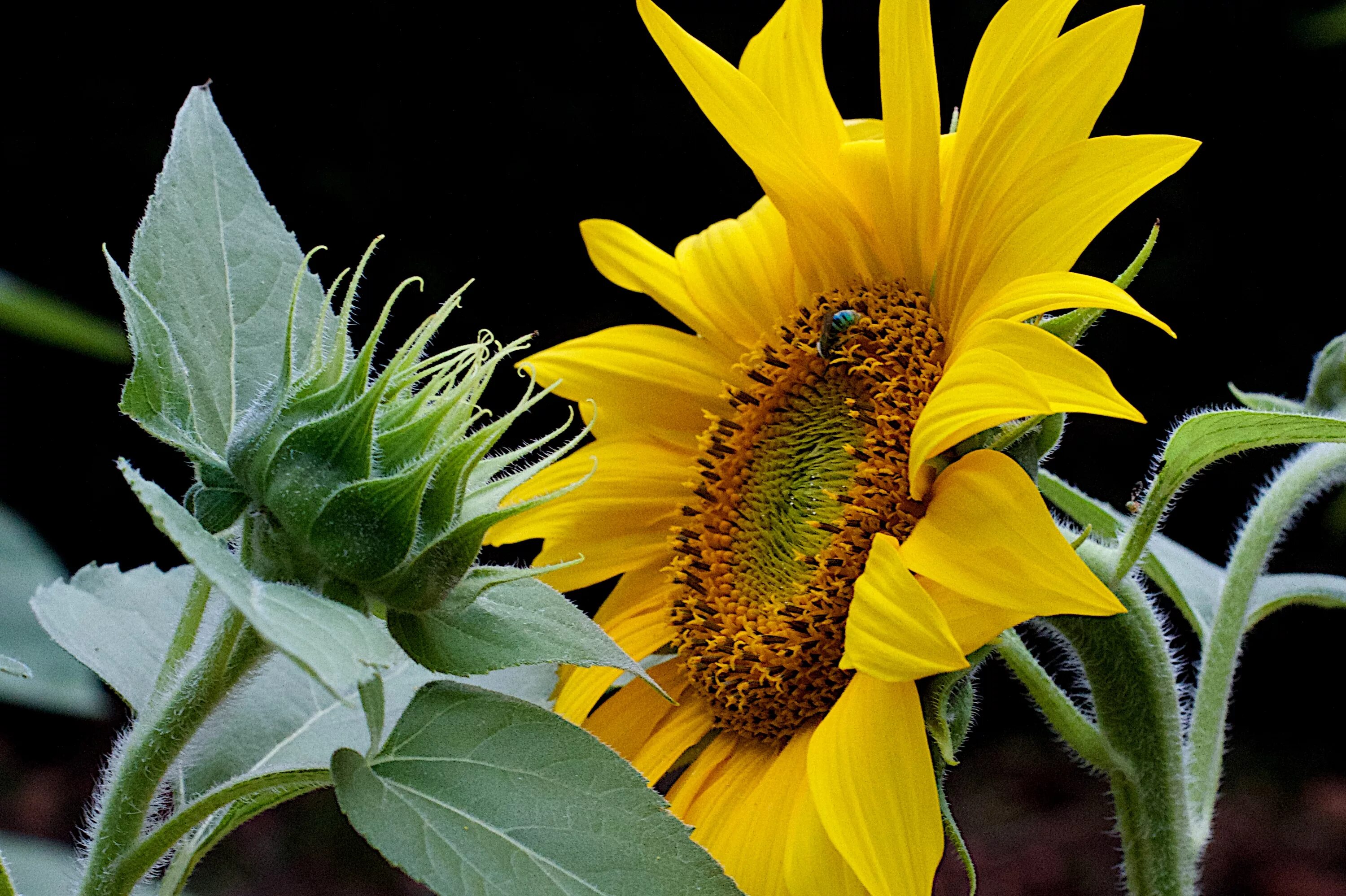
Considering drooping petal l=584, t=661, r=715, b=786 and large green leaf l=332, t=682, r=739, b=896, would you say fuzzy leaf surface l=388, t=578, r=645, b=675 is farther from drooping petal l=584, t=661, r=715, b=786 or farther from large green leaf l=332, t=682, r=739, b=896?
drooping petal l=584, t=661, r=715, b=786

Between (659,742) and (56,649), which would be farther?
(56,649)

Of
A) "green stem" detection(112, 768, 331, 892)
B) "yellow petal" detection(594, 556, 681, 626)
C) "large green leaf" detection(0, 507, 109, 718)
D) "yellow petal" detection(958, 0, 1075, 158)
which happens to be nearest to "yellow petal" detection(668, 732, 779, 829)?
"yellow petal" detection(594, 556, 681, 626)

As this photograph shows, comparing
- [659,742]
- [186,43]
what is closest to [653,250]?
[659,742]

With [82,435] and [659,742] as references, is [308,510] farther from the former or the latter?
[82,435]

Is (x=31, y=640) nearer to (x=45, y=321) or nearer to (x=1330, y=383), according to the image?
(x=45, y=321)

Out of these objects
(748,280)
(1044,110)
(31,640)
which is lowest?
(31,640)

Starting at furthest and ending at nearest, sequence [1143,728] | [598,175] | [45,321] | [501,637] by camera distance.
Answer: [598,175]
[45,321]
[1143,728]
[501,637]

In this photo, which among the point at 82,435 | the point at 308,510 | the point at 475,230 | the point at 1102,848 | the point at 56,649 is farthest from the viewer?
the point at 82,435

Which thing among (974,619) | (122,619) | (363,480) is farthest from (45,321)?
(974,619)
